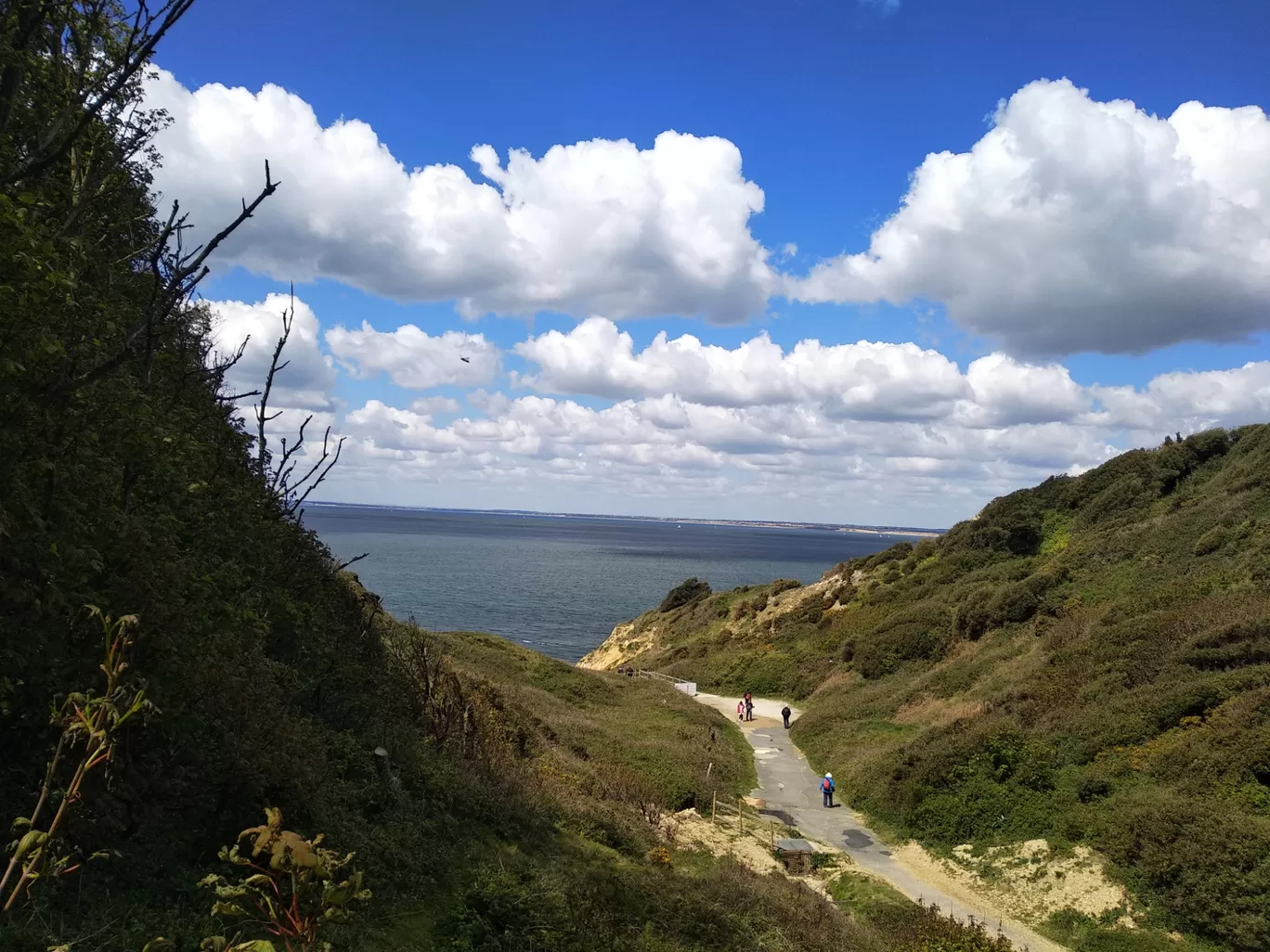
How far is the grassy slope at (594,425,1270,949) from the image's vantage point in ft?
53.9

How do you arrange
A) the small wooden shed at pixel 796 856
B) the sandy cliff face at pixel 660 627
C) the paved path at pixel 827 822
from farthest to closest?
the sandy cliff face at pixel 660 627, the small wooden shed at pixel 796 856, the paved path at pixel 827 822

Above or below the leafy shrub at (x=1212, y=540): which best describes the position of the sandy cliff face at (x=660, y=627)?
below

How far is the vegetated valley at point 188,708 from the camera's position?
492cm

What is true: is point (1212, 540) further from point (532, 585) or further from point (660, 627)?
point (532, 585)

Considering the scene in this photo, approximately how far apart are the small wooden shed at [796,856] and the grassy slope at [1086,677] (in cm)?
398

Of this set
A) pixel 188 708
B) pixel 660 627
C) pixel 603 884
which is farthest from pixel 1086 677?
pixel 660 627

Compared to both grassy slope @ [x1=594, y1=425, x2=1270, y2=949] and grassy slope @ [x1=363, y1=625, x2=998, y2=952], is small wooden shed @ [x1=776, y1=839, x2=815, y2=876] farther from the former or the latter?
grassy slope @ [x1=594, y1=425, x2=1270, y2=949]

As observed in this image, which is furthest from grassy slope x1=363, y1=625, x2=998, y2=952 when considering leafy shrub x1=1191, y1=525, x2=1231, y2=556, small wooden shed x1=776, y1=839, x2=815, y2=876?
leafy shrub x1=1191, y1=525, x2=1231, y2=556

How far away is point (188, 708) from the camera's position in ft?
23.2

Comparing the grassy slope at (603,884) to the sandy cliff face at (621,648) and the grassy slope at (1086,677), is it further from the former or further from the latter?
the sandy cliff face at (621,648)

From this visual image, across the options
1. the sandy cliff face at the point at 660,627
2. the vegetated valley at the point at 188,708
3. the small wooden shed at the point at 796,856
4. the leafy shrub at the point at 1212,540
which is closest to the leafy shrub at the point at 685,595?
the sandy cliff face at the point at 660,627

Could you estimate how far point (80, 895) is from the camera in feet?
18.2

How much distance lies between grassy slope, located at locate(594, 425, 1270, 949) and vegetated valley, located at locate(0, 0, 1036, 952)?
5.85 m

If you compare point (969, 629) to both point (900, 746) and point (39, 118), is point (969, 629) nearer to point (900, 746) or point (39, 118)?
point (900, 746)
